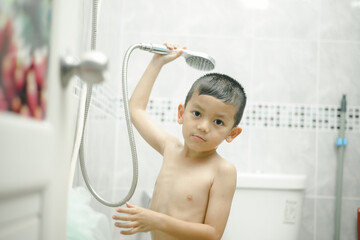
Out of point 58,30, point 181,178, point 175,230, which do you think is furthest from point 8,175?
point 181,178

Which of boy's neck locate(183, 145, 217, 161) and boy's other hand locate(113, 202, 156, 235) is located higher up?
boy's neck locate(183, 145, 217, 161)

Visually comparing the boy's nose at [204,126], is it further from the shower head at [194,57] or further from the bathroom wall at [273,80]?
the bathroom wall at [273,80]

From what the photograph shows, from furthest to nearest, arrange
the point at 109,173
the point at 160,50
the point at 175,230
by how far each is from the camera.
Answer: the point at 109,173 → the point at 160,50 → the point at 175,230

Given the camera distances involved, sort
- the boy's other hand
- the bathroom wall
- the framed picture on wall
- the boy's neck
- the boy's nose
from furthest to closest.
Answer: the bathroom wall, the boy's neck, the boy's nose, the boy's other hand, the framed picture on wall

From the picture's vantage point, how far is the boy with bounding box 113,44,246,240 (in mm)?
960

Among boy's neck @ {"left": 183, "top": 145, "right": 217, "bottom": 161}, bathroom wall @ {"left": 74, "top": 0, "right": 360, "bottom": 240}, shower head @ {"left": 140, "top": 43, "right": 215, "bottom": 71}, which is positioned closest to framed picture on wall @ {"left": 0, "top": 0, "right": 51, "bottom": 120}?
shower head @ {"left": 140, "top": 43, "right": 215, "bottom": 71}

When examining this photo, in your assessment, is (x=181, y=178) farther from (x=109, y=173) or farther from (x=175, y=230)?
(x=109, y=173)

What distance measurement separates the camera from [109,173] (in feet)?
5.01

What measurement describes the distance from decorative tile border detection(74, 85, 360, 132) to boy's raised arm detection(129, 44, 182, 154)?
0.49m

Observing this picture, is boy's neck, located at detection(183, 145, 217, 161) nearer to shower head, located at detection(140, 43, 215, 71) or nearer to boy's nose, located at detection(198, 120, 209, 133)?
boy's nose, located at detection(198, 120, 209, 133)

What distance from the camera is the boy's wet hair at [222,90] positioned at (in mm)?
983

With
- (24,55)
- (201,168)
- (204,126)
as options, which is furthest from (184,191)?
(24,55)

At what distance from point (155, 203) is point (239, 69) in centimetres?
82

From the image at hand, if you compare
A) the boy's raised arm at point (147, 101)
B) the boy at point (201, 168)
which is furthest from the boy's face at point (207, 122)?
the boy's raised arm at point (147, 101)
